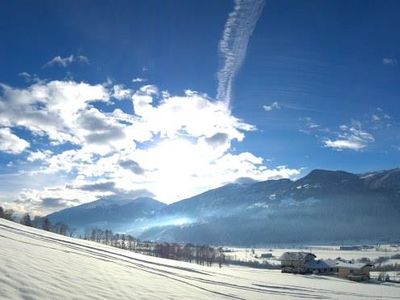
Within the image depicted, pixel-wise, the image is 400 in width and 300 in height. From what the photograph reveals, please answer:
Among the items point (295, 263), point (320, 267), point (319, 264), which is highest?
point (295, 263)

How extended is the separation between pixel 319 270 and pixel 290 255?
Result: 33.8 ft

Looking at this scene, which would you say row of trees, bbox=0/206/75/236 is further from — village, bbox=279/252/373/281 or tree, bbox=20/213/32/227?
village, bbox=279/252/373/281

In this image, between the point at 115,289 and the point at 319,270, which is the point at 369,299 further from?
the point at 319,270

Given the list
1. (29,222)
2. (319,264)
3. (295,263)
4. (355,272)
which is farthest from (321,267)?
(29,222)

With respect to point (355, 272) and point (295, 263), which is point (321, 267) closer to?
point (295, 263)

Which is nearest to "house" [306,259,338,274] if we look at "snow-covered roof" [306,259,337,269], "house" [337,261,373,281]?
"snow-covered roof" [306,259,337,269]

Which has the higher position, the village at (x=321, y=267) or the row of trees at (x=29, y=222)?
the row of trees at (x=29, y=222)

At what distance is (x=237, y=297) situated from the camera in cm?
2278

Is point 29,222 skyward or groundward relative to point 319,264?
skyward

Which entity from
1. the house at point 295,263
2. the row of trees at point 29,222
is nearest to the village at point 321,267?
the house at point 295,263

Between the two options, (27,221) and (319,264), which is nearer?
(319,264)

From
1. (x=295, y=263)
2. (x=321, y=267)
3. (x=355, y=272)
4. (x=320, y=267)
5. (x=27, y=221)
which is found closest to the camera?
(x=355, y=272)

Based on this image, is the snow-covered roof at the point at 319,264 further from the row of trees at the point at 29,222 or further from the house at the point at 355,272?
the row of trees at the point at 29,222

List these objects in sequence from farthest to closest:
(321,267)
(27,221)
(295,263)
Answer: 1. (27,221)
2. (321,267)
3. (295,263)
